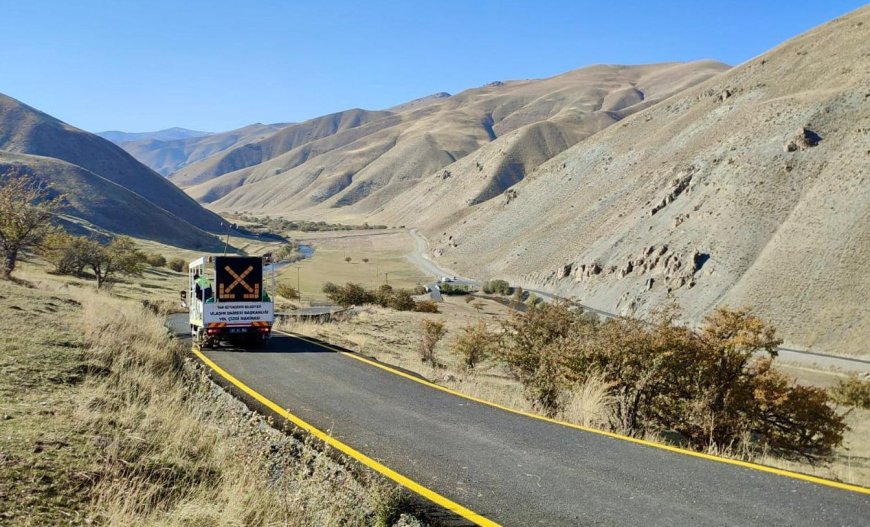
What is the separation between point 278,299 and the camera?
5153cm

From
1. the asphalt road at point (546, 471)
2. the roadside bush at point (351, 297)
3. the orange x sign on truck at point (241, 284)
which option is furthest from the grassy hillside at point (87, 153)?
the asphalt road at point (546, 471)

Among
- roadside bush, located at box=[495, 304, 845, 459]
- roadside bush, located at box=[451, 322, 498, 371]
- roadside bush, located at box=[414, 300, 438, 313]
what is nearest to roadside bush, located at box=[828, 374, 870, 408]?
roadside bush, located at box=[451, 322, 498, 371]

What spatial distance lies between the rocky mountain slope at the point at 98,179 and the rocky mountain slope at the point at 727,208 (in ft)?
170

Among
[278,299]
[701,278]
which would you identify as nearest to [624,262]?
[701,278]

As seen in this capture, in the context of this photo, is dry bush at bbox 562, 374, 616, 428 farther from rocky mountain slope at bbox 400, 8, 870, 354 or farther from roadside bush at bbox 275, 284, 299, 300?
roadside bush at bbox 275, 284, 299, 300

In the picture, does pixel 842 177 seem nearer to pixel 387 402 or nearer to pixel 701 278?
pixel 701 278

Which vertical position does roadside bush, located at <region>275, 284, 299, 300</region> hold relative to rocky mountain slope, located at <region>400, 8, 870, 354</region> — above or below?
below

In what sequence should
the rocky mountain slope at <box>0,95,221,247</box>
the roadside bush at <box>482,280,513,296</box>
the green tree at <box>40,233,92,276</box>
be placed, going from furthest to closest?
1. the rocky mountain slope at <box>0,95,221,247</box>
2. the roadside bush at <box>482,280,513,296</box>
3. the green tree at <box>40,233,92,276</box>

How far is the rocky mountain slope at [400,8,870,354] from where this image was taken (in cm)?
4684

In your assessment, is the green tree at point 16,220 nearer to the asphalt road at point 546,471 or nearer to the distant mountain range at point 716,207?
the asphalt road at point 546,471

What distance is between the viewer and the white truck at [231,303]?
16.2m

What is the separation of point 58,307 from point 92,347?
17.9 ft

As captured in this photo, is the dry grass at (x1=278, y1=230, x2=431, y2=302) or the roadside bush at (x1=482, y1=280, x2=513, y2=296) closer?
the roadside bush at (x1=482, y1=280, x2=513, y2=296)

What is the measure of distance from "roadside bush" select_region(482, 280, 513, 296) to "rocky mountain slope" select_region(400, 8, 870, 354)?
3.52 m
